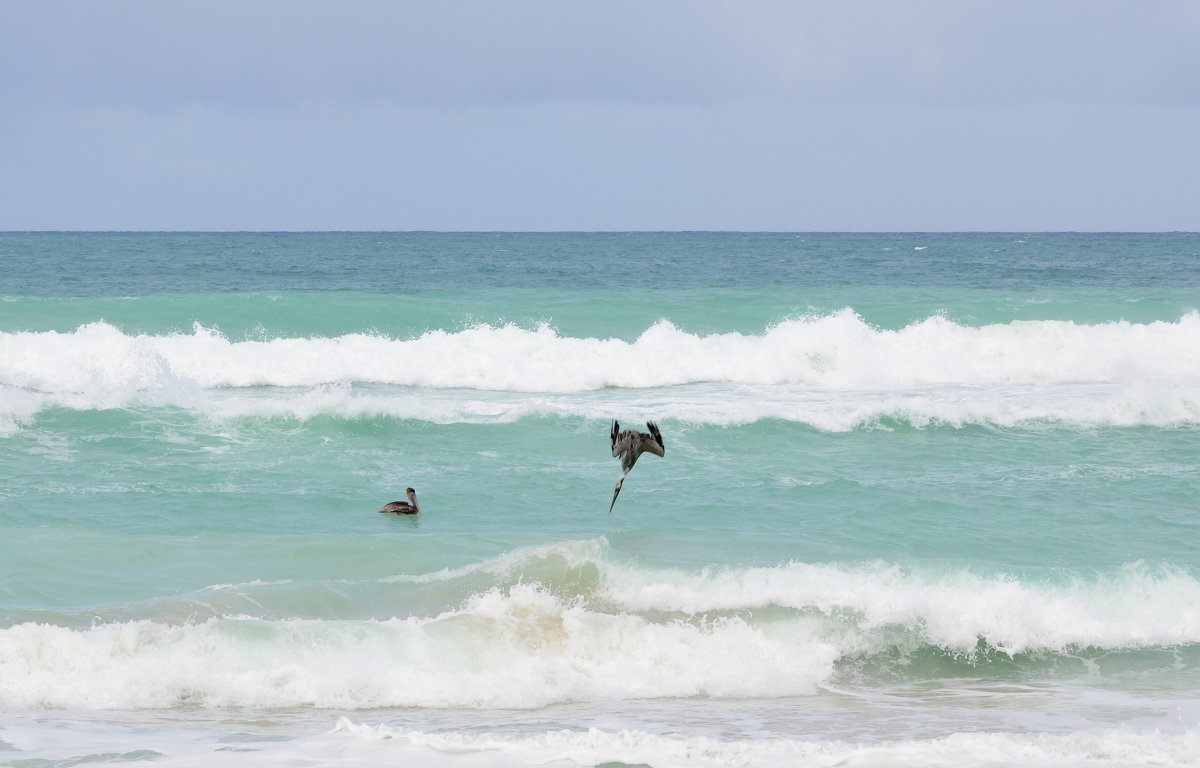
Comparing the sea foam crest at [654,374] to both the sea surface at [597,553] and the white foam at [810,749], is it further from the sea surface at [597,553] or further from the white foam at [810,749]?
the white foam at [810,749]

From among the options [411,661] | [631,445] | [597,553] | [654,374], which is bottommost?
[411,661]

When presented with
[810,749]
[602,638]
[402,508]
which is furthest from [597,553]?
[810,749]

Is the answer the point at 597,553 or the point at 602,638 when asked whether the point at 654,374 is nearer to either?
the point at 597,553

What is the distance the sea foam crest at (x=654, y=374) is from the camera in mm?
16422

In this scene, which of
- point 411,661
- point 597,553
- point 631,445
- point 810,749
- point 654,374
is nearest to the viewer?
point 631,445

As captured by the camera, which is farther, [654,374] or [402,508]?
[654,374]

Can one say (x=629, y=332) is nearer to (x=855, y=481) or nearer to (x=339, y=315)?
(x=339, y=315)

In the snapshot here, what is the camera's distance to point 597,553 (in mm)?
9648

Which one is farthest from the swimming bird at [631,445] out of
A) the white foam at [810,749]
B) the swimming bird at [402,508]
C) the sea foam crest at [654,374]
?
the sea foam crest at [654,374]

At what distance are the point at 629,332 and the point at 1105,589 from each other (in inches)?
679

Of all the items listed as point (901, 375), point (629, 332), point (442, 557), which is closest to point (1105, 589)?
point (442, 557)

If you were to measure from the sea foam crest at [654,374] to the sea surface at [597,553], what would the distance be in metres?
0.10

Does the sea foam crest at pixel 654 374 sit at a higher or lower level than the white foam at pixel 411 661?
higher

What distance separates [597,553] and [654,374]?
11380 millimetres
